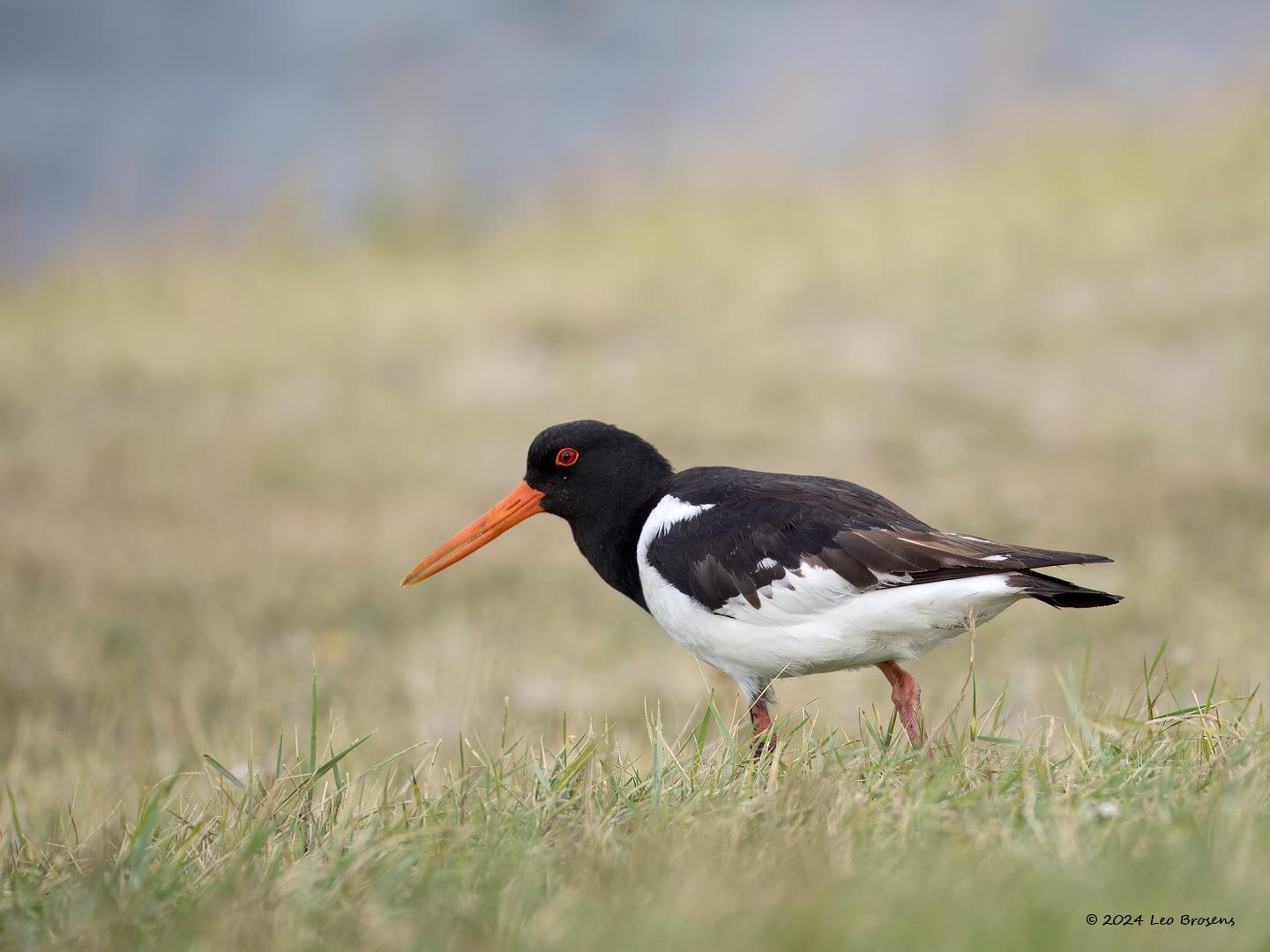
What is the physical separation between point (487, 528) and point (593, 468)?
50 cm

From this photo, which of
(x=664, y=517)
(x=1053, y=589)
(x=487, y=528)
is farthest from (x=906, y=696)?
(x=487, y=528)

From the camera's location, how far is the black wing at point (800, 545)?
3.59 meters

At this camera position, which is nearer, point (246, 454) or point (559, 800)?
point (559, 800)

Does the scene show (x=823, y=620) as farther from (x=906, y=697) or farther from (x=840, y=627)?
(x=906, y=697)

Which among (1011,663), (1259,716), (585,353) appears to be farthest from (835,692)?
(585,353)

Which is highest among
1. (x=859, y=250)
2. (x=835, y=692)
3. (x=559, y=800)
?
(x=859, y=250)

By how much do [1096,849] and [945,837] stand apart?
312mm

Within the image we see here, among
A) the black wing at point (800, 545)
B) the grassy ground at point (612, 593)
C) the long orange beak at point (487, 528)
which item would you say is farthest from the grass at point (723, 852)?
the long orange beak at point (487, 528)

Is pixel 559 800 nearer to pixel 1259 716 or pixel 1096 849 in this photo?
pixel 1096 849

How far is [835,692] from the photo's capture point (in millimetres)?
6758

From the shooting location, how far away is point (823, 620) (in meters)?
3.72

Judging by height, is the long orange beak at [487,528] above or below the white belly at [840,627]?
above

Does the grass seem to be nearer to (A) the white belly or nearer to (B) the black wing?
(A) the white belly

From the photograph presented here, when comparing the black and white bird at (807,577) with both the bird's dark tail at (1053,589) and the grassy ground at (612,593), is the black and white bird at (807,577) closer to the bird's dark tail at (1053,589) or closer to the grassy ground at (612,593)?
the bird's dark tail at (1053,589)
